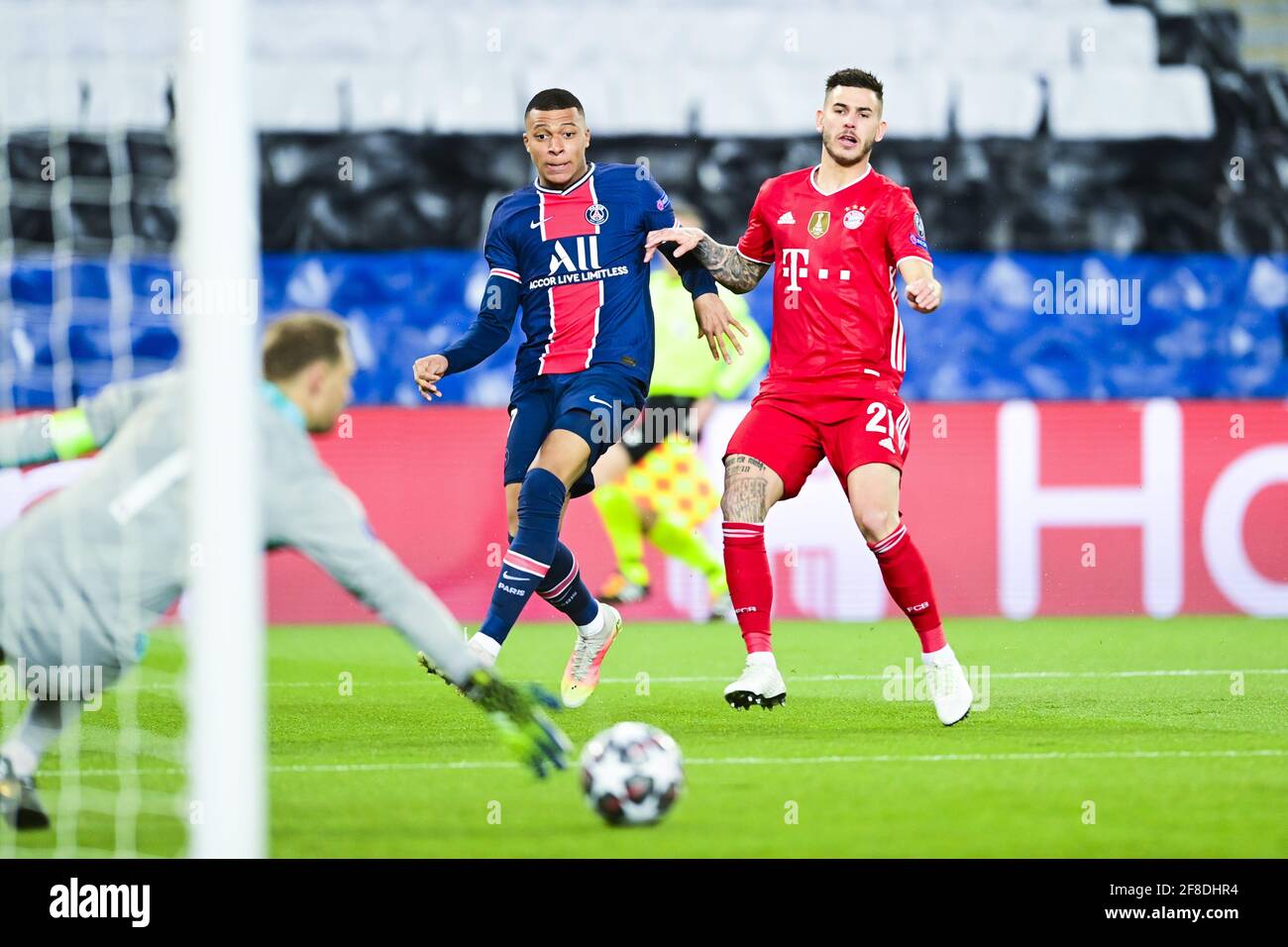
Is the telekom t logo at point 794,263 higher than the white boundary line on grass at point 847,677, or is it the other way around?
the telekom t logo at point 794,263

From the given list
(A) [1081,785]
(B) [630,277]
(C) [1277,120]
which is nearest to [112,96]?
(B) [630,277]

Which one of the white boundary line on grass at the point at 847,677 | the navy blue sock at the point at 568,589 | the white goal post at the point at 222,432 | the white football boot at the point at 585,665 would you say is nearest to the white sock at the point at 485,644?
the navy blue sock at the point at 568,589

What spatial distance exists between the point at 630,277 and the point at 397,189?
6377mm

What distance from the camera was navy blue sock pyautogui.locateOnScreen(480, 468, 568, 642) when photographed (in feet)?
19.3

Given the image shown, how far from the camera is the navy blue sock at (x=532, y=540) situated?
5.87m

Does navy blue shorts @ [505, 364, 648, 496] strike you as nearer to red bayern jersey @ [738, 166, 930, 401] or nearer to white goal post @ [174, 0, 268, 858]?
red bayern jersey @ [738, 166, 930, 401]

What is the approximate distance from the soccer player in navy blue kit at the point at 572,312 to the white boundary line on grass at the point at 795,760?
1243mm

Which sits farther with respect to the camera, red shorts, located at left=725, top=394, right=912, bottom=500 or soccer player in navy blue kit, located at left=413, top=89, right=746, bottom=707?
soccer player in navy blue kit, located at left=413, top=89, right=746, bottom=707

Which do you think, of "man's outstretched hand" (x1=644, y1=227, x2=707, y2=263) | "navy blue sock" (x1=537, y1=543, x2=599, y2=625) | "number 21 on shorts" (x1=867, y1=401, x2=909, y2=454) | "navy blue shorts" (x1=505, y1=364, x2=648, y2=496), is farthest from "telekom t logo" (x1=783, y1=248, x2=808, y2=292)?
"navy blue sock" (x1=537, y1=543, x2=599, y2=625)

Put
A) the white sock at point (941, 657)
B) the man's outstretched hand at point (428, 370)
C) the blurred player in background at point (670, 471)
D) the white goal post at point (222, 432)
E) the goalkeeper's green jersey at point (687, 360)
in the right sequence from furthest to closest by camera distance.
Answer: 1. the goalkeeper's green jersey at point (687, 360)
2. the blurred player in background at point (670, 471)
3. the man's outstretched hand at point (428, 370)
4. the white sock at point (941, 657)
5. the white goal post at point (222, 432)

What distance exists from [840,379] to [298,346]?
7.58 ft

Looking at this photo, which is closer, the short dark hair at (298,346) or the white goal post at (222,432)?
the white goal post at (222,432)

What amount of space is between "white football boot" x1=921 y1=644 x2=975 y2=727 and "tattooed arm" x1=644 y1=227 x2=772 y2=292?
1427 mm

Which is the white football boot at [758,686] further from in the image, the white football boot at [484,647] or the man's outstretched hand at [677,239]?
the man's outstretched hand at [677,239]
